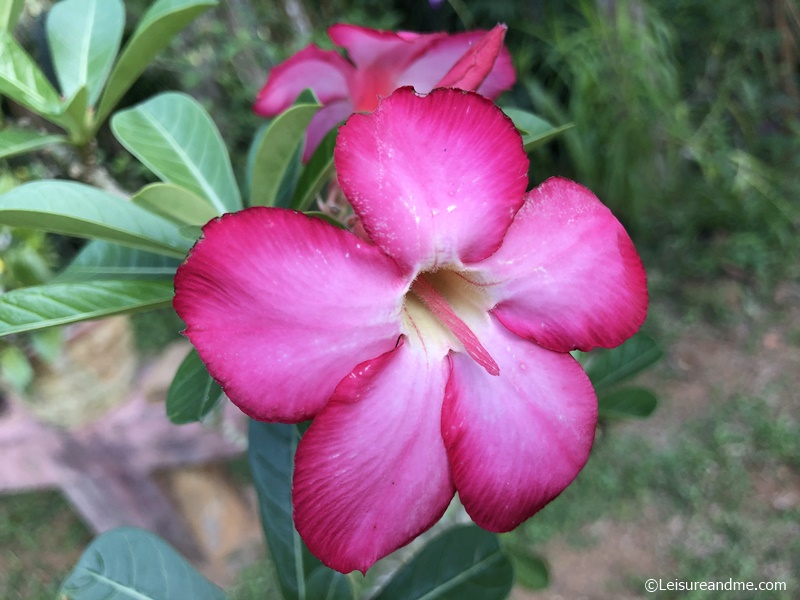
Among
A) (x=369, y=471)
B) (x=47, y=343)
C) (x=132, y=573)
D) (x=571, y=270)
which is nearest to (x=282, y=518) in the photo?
(x=132, y=573)

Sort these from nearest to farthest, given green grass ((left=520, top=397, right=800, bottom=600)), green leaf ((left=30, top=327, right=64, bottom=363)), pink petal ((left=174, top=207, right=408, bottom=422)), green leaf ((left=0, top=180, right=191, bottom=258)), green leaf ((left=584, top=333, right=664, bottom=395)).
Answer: pink petal ((left=174, top=207, right=408, bottom=422))
green leaf ((left=0, top=180, right=191, bottom=258))
green leaf ((left=584, top=333, right=664, bottom=395))
green leaf ((left=30, top=327, right=64, bottom=363))
green grass ((left=520, top=397, right=800, bottom=600))

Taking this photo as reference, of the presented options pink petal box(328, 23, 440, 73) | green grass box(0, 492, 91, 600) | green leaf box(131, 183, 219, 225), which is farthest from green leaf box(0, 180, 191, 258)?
green grass box(0, 492, 91, 600)

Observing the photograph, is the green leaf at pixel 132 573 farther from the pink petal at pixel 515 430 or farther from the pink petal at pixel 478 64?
the pink petal at pixel 478 64

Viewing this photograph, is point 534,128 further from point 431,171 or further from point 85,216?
point 85,216

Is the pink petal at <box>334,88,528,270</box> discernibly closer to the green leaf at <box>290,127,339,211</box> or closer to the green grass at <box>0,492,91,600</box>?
the green leaf at <box>290,127,339,211</box>

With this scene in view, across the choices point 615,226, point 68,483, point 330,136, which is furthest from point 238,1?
point 615,226

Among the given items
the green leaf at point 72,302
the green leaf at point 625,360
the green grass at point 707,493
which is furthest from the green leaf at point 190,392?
the green grass at point 707,493
